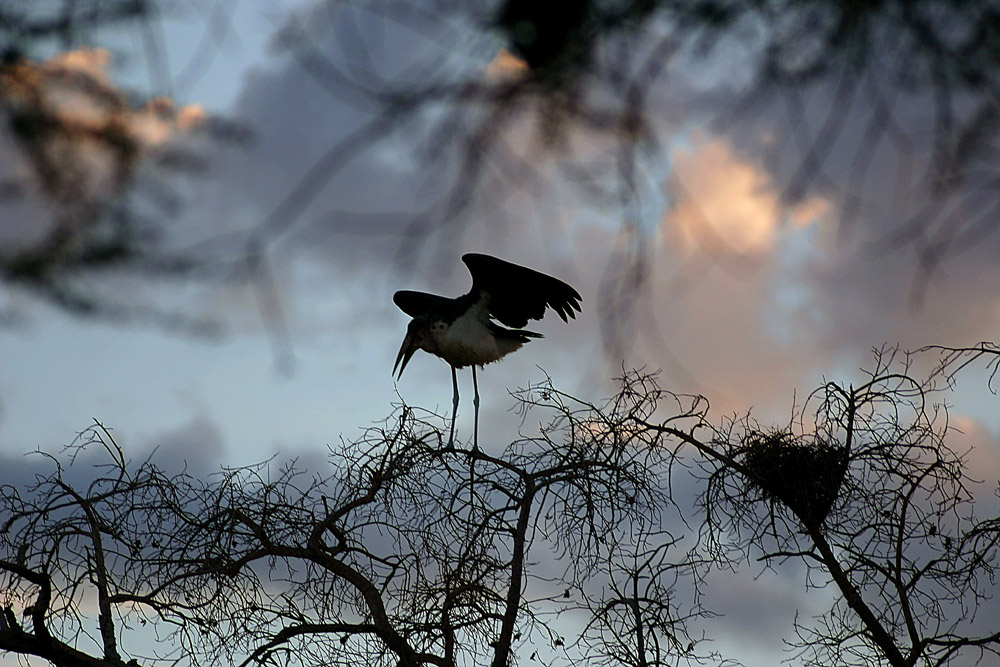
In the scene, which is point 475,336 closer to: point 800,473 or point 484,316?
point 484,316

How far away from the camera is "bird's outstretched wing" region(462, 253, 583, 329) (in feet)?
26.3

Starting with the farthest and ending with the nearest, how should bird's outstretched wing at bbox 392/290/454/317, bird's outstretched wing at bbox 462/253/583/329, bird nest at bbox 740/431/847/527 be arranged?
1. bird's outstretched wing at bbox 392/290/454/317
2. bird's outstretched wing at bbox 462/253/583/329
3. bird nest at bbox 740/431/847/527

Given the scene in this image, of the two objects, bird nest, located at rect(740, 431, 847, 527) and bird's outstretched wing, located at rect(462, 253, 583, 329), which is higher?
bird's outstretched wing, located at rect(462, 253, 583, 329)

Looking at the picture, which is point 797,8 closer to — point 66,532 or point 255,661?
point 255,661

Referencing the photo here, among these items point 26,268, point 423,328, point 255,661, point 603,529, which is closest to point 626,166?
point 26,268

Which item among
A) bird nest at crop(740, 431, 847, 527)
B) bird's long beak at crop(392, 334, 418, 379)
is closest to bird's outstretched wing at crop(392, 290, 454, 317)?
bird's long beak at crop(392, 334, 418, 379)

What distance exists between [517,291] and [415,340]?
1.23 metres

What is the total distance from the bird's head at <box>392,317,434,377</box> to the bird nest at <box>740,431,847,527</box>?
350 cm

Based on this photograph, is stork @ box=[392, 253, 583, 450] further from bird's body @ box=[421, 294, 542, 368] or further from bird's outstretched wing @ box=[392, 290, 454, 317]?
bird's outstretched wing @ box=[392, 290, 454, 317]

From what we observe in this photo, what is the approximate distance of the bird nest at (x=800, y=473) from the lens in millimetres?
6293

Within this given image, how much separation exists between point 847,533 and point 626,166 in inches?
187

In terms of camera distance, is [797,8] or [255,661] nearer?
[797,8]

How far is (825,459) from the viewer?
20.9 feet

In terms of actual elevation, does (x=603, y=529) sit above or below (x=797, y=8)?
above
